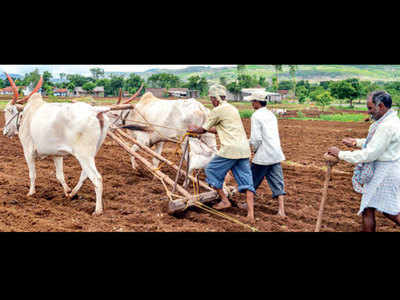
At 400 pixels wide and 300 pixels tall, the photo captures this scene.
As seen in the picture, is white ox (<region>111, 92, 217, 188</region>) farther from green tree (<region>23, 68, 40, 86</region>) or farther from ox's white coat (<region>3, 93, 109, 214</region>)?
green tree (<region>23, 68, 40, 86</region>)

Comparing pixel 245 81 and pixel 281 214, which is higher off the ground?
pixel 245 81

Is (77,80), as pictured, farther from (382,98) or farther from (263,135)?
(382,98)

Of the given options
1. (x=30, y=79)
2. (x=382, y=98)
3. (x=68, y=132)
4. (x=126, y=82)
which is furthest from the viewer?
(x=126, y=82)

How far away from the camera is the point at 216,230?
4.74 metres

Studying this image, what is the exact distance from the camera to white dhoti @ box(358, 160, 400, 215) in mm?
3857

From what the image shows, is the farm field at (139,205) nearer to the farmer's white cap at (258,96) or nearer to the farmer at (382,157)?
the farmer at (382,157)

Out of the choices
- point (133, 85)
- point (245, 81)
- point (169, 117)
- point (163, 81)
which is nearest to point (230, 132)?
point (169, 117)

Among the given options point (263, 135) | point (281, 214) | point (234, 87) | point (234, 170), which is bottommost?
point (281, 214)

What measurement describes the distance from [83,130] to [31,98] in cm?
159

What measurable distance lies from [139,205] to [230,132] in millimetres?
2179

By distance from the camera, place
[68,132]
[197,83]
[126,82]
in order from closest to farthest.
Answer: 1. [68,132]
2. [126,82]
3. [197,83]

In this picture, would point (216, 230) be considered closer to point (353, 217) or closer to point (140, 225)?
point (140, 225)

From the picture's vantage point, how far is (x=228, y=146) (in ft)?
16.4

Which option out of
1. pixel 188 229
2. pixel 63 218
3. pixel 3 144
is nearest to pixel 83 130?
pixel 63 218
